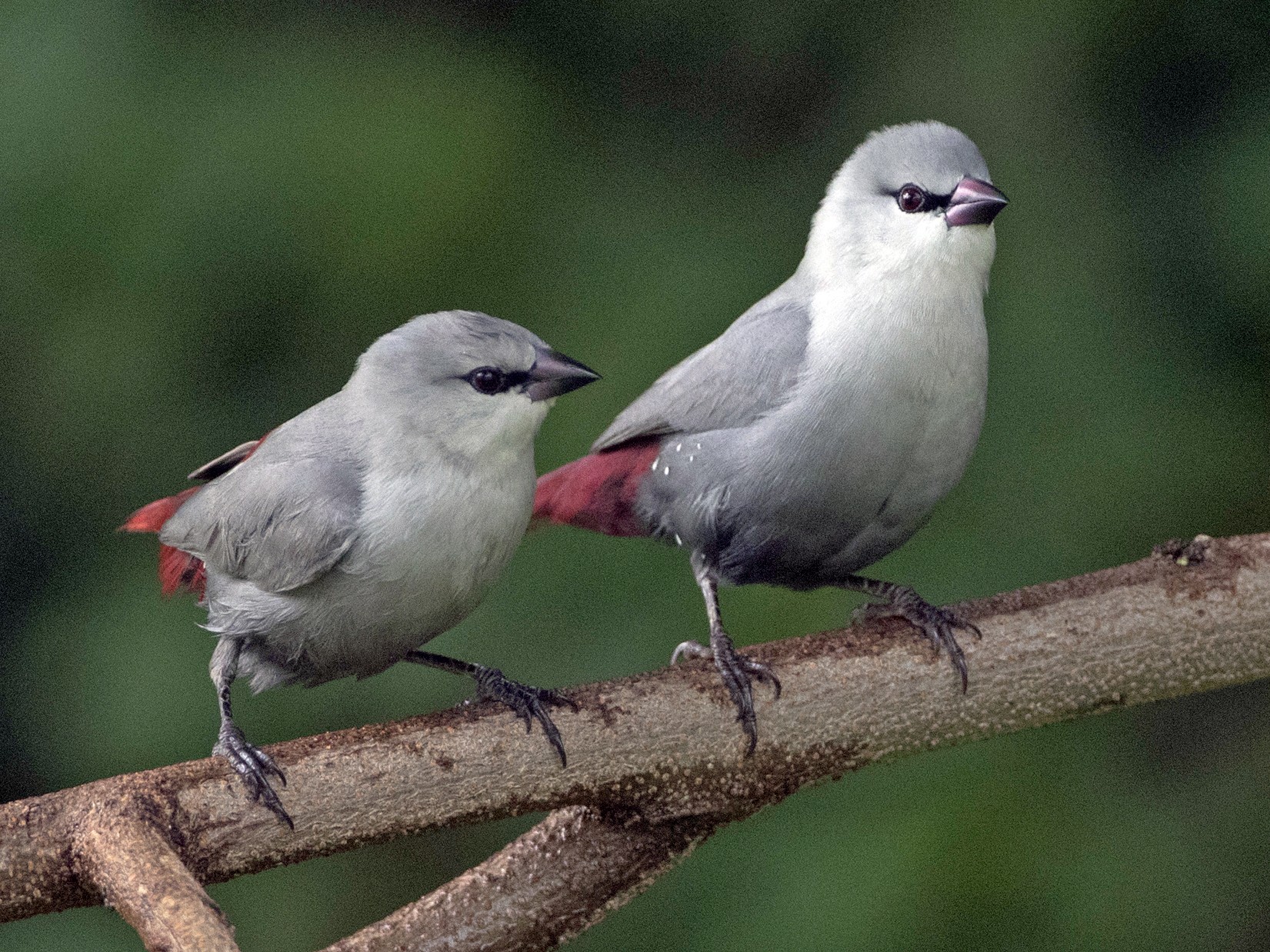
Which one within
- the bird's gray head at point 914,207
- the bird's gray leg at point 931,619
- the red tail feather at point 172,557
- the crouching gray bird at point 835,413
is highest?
the bird's gray head at point 914,207

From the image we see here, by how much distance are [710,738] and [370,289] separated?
44.3 inches

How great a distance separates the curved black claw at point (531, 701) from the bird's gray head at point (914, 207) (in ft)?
2.04

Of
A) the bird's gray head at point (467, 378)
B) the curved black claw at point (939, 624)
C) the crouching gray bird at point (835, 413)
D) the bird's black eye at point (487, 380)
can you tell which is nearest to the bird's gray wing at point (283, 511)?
the bird's gray head at point (467, 378)

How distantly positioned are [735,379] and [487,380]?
57 cm

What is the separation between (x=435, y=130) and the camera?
2.55 m

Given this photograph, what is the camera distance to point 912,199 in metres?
1.77

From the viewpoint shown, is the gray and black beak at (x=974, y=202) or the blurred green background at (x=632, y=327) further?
the blurred green background at (x=632, y=327)

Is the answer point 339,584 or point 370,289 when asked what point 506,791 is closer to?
point 339,584

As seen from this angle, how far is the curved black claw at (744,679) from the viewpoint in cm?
182

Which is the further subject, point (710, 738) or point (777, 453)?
point (777, 453)

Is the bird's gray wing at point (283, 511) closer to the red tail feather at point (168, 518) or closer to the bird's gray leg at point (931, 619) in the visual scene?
the red tail feather at point (168, 518)

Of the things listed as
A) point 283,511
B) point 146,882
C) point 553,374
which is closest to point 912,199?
point 553,374

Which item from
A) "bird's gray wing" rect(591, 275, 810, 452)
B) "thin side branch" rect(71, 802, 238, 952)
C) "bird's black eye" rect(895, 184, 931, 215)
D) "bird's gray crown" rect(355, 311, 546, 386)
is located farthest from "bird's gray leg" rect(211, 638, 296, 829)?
"bird's black eye" rect(895, 184, 931, 215)

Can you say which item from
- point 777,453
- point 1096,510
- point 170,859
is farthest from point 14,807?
point 1096,510
